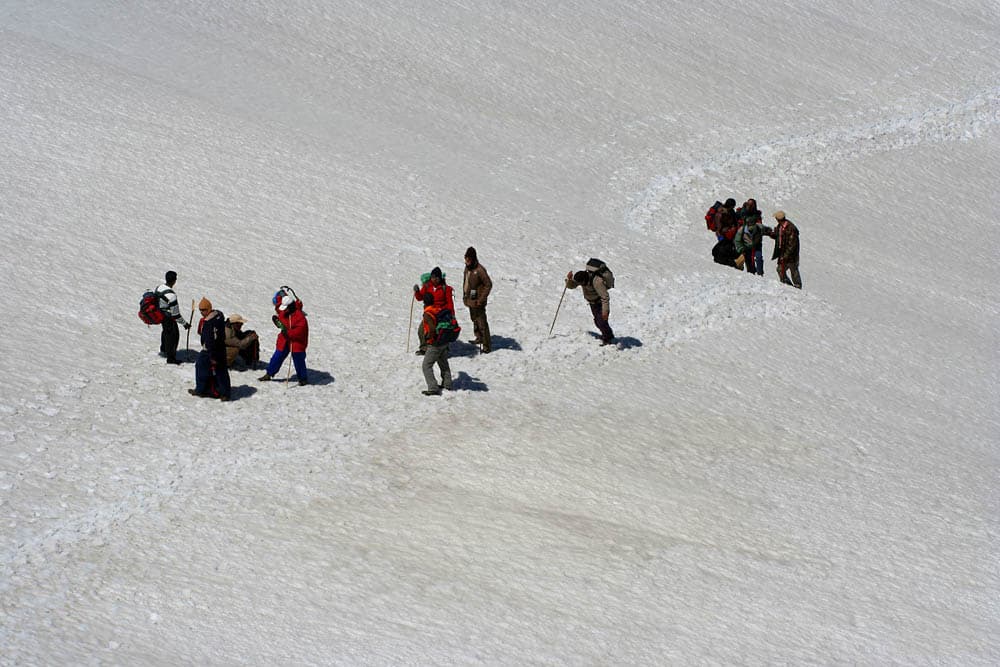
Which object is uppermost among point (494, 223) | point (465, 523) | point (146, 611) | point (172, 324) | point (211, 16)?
point (211, 16)

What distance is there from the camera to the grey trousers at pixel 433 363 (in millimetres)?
17422

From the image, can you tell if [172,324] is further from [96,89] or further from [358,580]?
[96,89]

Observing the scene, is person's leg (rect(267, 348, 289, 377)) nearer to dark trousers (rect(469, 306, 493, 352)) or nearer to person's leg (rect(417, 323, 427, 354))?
person's leg (rect(417, 323, 427, 354))

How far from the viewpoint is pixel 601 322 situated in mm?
20266

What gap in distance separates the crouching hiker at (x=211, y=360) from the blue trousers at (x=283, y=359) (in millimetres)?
834

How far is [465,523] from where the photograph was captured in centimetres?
1427

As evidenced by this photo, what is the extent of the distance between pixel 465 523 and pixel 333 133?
18.2 meters

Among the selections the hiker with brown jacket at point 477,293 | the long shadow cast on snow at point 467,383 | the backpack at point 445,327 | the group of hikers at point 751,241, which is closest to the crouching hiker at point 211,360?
the backpack at point 445,327

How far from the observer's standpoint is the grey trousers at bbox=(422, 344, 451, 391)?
17422mm

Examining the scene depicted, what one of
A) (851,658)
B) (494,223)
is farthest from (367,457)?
(494,223)

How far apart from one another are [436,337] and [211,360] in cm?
353

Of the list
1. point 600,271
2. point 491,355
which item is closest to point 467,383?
point 491,355

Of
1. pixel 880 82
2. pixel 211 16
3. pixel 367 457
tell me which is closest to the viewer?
pixel 367 457

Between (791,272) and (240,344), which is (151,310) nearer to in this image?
(240,344)
